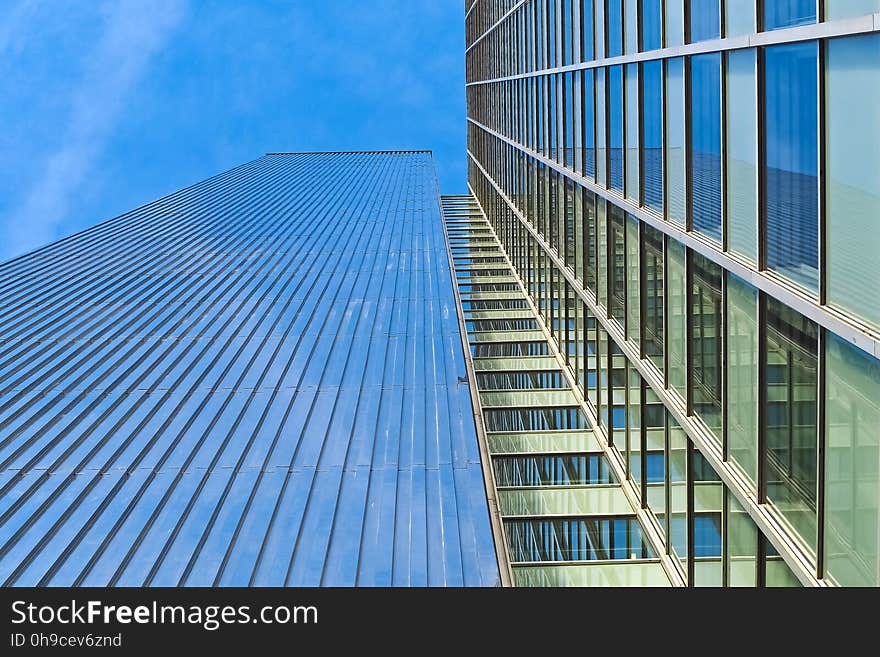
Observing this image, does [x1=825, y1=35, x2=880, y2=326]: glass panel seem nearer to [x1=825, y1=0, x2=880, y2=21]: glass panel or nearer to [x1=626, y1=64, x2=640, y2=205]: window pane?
[x1=825, y1=0, x2=880, y2=21]: glass panel

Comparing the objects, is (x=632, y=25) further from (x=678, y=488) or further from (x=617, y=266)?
(x=678, y=488)

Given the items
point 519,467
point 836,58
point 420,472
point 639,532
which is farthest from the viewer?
point 519,467

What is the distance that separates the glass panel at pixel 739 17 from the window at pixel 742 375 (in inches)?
116

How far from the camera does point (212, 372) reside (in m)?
19.5

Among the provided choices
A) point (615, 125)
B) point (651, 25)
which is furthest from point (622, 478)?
point (651, 25)

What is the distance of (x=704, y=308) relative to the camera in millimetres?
13688

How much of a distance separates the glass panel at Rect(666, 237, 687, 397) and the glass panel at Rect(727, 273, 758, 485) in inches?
82.0

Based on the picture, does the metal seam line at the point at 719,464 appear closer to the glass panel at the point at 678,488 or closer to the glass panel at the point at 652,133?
the glass panel at the point at 678,488

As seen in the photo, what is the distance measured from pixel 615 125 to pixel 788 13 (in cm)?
928

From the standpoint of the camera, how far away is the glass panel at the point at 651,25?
612 inches

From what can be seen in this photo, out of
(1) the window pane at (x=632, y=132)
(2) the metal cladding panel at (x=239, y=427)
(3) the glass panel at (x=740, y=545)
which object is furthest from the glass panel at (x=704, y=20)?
(2) the metal cladding panel at (x=239, y=427)
